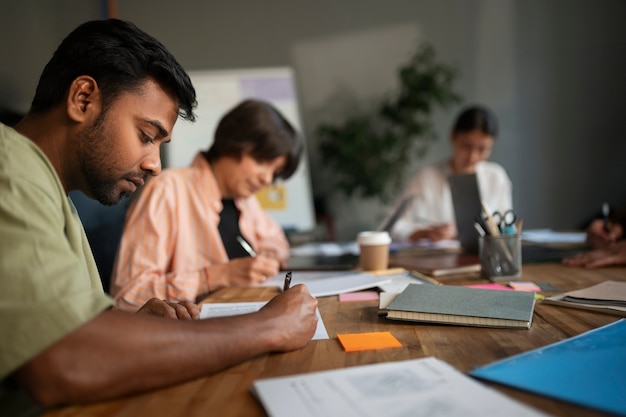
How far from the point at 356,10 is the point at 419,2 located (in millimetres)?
524

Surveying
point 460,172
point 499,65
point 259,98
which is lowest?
point 460,172

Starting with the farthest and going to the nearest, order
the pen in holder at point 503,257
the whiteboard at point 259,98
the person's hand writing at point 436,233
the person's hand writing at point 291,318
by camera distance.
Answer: the whiteboard at point 259,98
the person's hand writing at point 436,233
the pen in holder at point 503,257
the person's hand writing at point 291,318

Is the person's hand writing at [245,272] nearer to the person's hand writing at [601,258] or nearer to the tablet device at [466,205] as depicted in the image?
the tablet device at [466,205]

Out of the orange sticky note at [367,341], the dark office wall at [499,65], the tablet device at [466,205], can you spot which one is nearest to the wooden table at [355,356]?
the orange sticky note at [367,341]

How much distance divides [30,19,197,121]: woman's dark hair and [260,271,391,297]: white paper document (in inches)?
23.7

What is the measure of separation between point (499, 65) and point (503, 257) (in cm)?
335

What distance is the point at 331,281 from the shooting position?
4.35ft

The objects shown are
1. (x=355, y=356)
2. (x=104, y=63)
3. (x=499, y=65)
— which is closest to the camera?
(x=355, y=356)

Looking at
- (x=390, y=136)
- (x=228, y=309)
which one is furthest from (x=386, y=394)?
(x=390, y=136)

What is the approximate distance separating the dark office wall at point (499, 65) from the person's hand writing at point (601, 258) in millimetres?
2708

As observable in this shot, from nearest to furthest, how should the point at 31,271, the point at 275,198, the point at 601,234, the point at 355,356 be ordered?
1. the point at 31,271
2. the point at 355,356
3. the point at 601,234
4. the point at 275,198

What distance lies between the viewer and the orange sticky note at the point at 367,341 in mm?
772

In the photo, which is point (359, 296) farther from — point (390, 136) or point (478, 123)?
point (390, 136)

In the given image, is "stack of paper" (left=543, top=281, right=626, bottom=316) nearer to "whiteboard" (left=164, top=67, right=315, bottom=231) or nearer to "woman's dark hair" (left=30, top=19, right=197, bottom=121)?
"woman's dark hair" (left=30, top=19, right=197, bottom=121)
